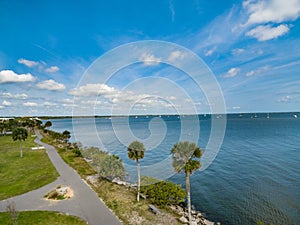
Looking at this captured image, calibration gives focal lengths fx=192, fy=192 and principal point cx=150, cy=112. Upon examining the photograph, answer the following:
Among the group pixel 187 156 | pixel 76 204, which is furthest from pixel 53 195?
pixel 187 156

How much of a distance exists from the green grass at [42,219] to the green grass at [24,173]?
270 inches

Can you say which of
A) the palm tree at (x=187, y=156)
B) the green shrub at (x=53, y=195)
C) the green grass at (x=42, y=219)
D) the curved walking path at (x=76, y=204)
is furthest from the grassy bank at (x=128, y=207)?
the green shrub at (x=53, y=195)

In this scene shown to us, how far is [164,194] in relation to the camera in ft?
78.7

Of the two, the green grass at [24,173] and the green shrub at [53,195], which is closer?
the green shrub at [53,195]

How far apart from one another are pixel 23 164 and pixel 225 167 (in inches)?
1732

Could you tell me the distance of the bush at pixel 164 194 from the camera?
2381 centimetres

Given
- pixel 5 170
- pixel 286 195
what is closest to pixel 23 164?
pixel 5 170

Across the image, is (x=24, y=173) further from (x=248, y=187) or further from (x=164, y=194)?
(x=248, y=187)

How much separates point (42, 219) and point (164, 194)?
43.7 ft

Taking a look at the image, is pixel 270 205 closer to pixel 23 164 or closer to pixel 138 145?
pixel 138 145

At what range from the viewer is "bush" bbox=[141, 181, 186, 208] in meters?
23.8

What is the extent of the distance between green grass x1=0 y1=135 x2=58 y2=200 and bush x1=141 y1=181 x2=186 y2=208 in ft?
52.1

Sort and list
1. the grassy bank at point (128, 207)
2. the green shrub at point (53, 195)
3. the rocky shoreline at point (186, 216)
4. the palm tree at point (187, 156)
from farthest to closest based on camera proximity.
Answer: the green shrub at point (53, 195), the rocky shoreline at point (186, 216), the grassy bank at point (128, 207), the palm tree at point (187, 156)

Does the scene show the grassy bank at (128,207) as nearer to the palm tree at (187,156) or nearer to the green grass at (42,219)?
the palm tree at (187,156)
